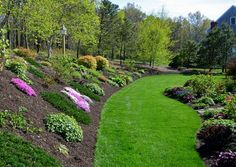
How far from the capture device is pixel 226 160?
8.56 meters

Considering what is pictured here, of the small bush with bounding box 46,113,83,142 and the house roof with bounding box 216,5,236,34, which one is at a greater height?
the house roof with bounding box 216,5,236,34

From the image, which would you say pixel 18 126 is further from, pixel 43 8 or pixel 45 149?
pixel 43 8

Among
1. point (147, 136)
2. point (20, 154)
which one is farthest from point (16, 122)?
point (147, 136)

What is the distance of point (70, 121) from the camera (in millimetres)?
9945

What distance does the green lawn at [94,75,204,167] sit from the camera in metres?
9.09

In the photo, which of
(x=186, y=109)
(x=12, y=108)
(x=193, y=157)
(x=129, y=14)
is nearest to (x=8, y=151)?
(x=12, y=108)

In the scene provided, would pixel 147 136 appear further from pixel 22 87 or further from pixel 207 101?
pixel 207 101

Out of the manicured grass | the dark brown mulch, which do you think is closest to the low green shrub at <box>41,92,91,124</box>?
the dark brown mulch

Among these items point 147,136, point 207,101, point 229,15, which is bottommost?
point 147,136

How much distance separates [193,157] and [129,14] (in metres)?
71.9

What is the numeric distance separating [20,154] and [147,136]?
542 centimetres

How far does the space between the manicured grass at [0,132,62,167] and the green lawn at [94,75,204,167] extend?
1.94 meters

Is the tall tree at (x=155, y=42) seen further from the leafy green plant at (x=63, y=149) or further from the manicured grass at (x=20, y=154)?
the manicured grass at (x=20, y=154)

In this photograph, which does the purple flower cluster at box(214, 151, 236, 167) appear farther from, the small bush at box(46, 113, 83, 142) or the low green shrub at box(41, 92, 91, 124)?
the low green shrub at box(41, 92, 91, 124)
